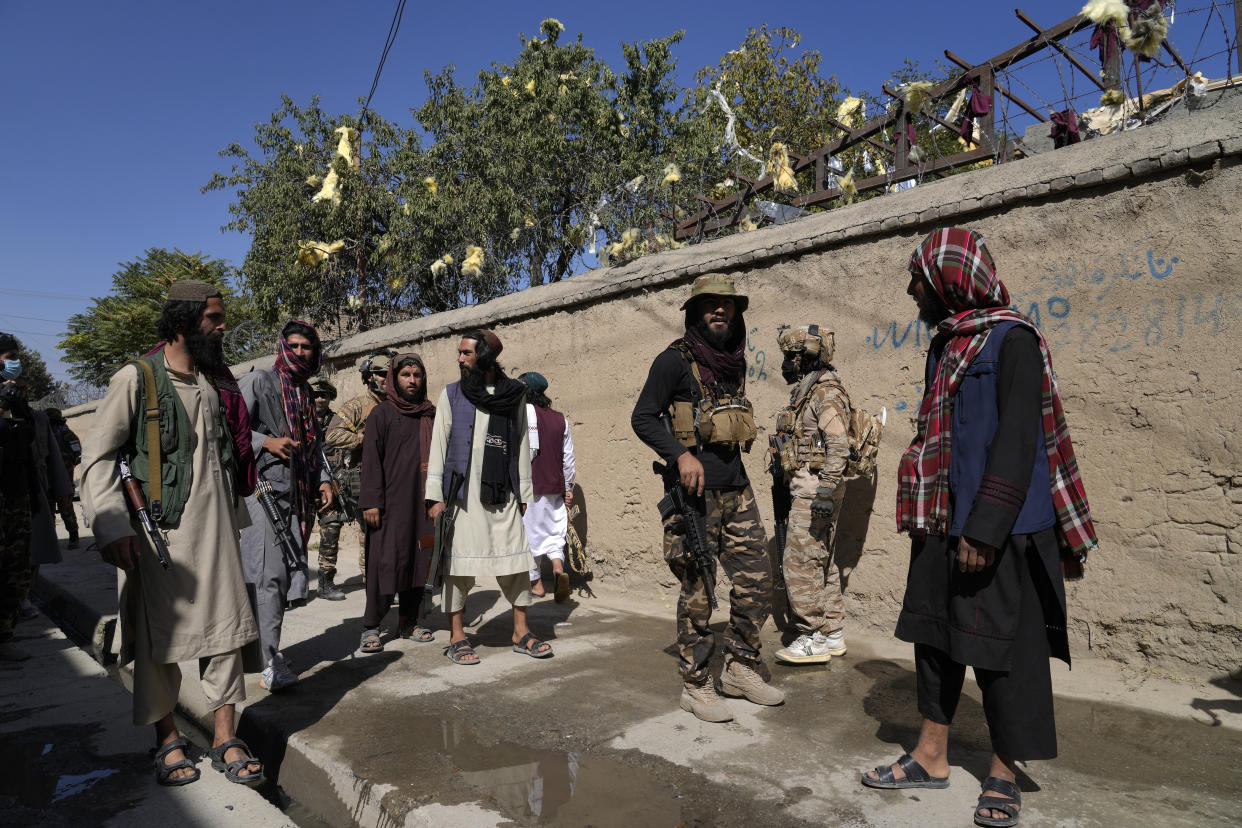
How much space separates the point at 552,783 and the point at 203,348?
83.3 inches

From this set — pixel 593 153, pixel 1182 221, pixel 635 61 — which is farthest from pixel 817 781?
pixel 635 61

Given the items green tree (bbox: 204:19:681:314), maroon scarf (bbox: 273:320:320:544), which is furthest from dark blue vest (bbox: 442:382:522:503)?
green tree (bbox: 204:19:681:314)

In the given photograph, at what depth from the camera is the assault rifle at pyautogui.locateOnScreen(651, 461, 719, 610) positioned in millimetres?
3369

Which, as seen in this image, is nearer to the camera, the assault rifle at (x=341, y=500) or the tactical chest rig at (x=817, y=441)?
the tactical chest rig at (x=817, y=441)

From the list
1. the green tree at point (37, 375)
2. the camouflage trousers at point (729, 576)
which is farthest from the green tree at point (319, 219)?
the green tree at point (37, 375)

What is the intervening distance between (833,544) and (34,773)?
12.6 ft

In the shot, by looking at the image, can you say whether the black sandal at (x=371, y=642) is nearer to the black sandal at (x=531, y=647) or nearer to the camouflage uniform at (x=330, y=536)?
the black sandal at (x=531, y=647)

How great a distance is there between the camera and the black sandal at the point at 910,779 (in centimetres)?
258

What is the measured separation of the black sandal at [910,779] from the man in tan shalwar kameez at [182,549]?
89.4 inches

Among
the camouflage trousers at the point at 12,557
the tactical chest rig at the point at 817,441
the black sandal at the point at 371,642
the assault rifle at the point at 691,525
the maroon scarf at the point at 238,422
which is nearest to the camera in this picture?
the maroon scarf at the point at 238,422

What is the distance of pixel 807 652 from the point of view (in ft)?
13.5

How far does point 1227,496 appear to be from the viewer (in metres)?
3.43

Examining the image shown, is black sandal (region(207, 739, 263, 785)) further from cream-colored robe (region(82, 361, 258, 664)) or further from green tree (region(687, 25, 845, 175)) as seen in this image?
green tree (region(687, 25, 845, 175))

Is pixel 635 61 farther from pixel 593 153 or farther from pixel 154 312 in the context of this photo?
pixel 154 312
